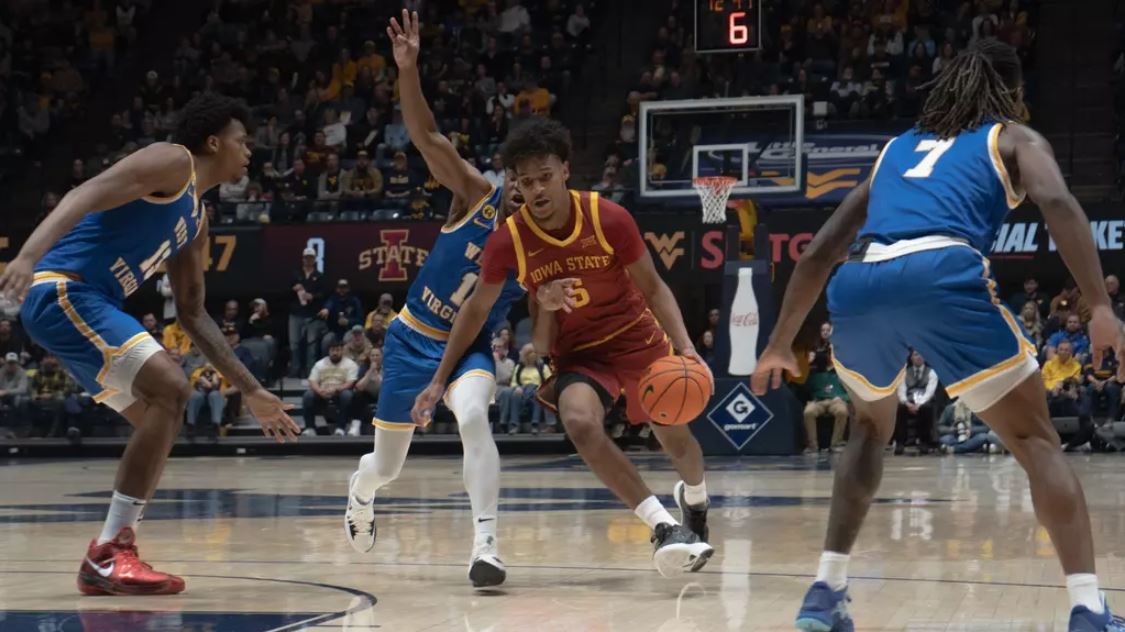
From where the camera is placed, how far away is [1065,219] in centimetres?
407

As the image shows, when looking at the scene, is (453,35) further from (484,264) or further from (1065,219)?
(1065,219)

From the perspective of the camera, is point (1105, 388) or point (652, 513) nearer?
point (652, 513)

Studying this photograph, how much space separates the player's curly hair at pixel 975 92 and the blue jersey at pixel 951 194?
46 millimetres

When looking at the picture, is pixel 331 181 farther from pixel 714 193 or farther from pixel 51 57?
pixel 51 57

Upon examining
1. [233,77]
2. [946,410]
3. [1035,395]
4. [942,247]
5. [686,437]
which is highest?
[233,77]

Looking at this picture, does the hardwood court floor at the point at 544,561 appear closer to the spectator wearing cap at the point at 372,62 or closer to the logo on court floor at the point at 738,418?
the logo on court floor at the point at 738,418

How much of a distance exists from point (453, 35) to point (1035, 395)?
62.6 feet

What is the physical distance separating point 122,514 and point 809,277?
8.95 feet

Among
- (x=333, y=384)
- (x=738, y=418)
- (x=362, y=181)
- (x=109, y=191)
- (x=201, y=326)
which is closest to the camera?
(x=109, y=191)

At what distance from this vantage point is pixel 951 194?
4328mm

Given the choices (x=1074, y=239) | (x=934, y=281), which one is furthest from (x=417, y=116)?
(x=1074, y=239)

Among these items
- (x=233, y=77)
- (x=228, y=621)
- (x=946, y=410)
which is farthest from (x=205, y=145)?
(x=233, y=77)

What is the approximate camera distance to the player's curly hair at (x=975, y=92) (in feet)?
14.4

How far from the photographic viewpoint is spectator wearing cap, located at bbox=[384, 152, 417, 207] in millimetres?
19375
